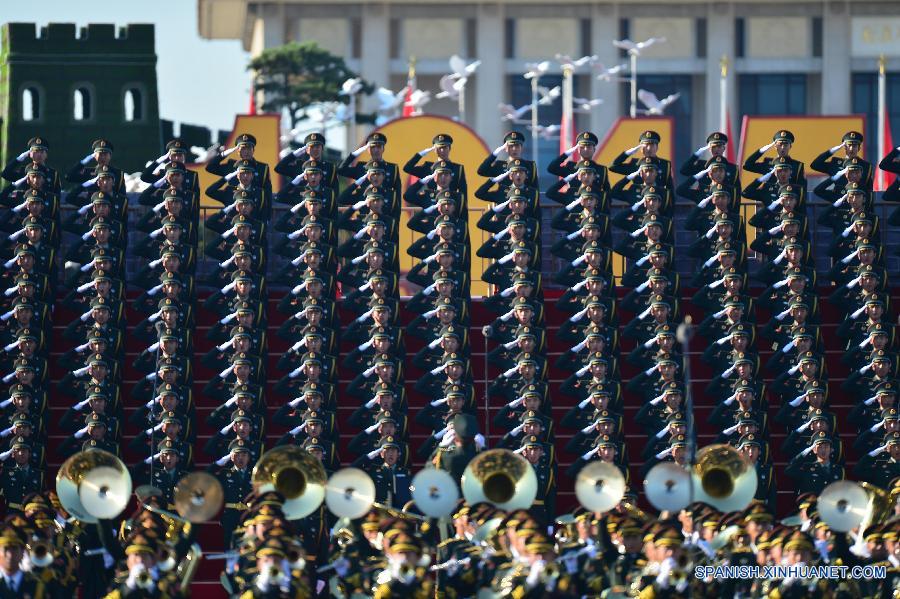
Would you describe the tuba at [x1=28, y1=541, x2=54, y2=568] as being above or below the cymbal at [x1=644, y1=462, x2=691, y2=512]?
below

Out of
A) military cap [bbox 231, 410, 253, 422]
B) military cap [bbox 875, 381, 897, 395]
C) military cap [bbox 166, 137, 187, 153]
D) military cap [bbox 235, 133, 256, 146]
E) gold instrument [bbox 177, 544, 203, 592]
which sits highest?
military cap [bbox 235, 133, 256, 146]

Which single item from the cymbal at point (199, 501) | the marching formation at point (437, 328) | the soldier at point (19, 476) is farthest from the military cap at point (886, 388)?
the soldier at point (19, 476)

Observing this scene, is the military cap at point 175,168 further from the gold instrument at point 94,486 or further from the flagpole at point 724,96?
the flagpole at point 724,96

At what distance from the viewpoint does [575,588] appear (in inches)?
645

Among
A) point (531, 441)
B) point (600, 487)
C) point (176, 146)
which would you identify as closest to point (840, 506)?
point (600, 487)

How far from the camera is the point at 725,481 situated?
1734 centimetres

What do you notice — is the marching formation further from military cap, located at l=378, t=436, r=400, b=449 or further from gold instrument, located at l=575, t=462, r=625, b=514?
gold instrument, located at l=575, t=462, r=625, b=514

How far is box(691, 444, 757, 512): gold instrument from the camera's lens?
56.6 ft

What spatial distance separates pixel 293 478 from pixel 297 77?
35.4 m

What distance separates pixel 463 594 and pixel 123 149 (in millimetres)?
14121

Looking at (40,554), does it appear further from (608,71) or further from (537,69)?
(608,71)

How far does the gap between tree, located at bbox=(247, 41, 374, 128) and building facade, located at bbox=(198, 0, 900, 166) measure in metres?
9.14

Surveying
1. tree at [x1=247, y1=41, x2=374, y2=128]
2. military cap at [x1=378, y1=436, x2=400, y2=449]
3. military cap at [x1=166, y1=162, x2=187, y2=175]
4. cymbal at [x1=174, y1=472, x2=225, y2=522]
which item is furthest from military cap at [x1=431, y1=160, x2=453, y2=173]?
tree at [x1=247, y1=41, x2=374, y2=128]

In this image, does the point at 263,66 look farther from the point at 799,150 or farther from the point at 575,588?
the point at 575,588
